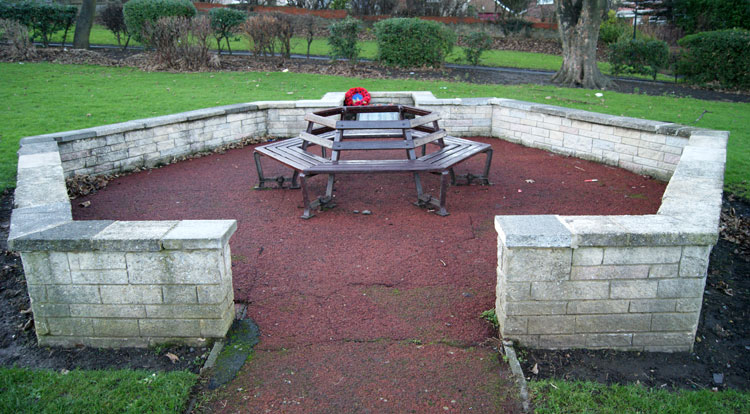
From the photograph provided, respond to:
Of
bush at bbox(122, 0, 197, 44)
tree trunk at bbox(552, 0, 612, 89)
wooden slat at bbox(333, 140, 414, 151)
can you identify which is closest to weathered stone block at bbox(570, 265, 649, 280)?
wooden slat at bbox(333, 140, 414, 151)

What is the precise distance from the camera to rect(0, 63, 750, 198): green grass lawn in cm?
815

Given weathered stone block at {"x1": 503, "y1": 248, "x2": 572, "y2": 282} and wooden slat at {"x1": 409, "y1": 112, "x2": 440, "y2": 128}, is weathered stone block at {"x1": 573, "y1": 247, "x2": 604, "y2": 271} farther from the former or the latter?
wooden slat at {"x1": 409, "y1": 112, "x2": 440, "y2": 128}

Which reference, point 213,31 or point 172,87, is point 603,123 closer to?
point 172,87

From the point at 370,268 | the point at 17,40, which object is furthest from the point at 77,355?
the point at 17,40

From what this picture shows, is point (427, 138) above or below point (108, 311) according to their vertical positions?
above

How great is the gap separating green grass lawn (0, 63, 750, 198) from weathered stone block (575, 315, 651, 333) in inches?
160

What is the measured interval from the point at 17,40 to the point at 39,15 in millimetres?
2073

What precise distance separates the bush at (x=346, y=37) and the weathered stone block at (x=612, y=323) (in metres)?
13.7

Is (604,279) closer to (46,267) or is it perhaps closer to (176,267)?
(176,267)

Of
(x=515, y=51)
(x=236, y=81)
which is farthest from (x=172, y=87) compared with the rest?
(x=515, y=51)

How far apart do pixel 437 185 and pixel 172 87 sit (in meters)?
8.12

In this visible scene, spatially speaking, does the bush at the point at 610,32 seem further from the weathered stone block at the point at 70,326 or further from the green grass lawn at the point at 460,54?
the weathered stone block at the point at 70,326

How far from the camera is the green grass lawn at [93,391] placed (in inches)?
105

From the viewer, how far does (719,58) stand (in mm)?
15078
